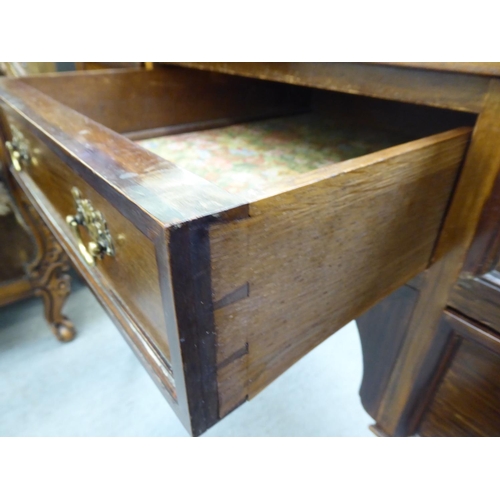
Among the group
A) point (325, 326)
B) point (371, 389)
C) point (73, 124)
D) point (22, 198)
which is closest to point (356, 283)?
point (325, 326)

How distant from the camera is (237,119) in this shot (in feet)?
2.48

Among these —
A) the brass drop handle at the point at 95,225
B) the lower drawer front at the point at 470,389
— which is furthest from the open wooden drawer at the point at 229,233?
the lower drawer front at the point at 470,389

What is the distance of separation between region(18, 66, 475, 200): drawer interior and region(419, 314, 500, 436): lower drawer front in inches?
11.6

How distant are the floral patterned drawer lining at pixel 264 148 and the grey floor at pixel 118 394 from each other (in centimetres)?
60

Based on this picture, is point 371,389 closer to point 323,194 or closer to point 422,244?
point 422,244

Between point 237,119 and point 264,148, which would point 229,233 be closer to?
point 264,148

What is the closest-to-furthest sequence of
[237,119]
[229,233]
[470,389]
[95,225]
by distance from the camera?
[229,233]
[95,225]
[470,389]
[237,119]

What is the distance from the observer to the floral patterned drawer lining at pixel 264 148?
511 millimetres

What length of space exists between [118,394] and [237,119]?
70 centimetres

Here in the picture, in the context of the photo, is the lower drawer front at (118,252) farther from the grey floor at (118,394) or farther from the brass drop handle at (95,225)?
the grey floor at (118,394)

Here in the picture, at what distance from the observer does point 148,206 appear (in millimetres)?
234

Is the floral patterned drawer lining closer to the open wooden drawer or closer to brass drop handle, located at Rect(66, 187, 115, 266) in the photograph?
the open wooden drawer

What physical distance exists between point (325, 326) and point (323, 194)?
158 millimetres

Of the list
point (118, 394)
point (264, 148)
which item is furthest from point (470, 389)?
point (118, 394)
